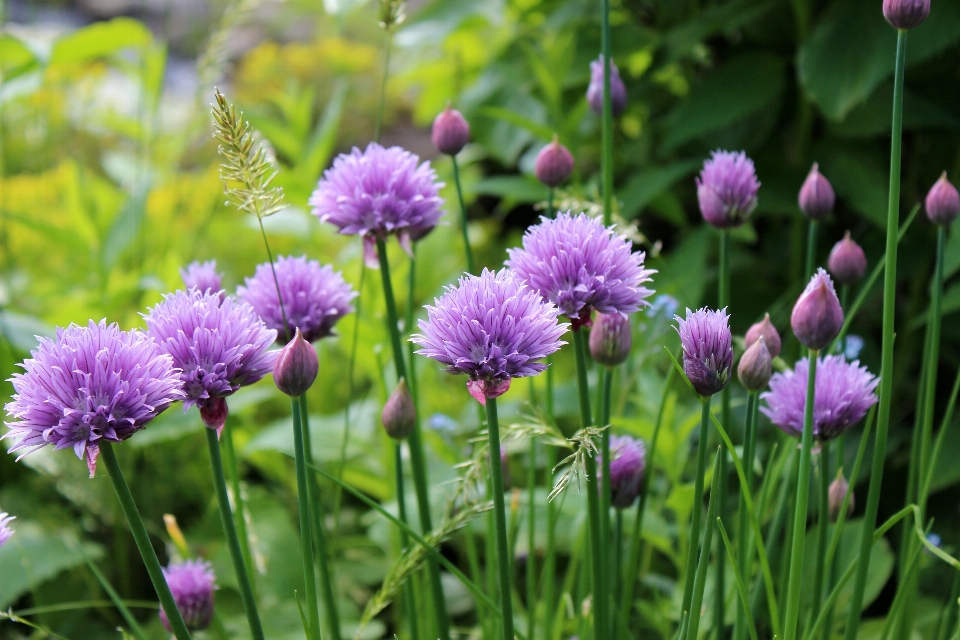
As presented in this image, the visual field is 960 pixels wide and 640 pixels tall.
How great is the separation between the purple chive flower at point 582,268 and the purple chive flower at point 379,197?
0.17 m

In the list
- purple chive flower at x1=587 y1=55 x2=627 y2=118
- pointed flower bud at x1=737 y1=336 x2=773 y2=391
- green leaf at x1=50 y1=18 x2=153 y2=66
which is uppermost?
green leaf at x1=50 y1=18 x2=153 y2=66

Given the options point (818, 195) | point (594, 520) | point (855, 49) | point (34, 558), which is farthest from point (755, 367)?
point (34, 558)

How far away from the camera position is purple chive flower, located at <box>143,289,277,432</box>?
575 mm

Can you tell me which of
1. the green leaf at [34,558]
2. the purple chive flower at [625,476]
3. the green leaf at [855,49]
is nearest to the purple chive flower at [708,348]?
the purple chive flower at [625,476]

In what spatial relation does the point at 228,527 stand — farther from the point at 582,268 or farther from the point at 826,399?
the point at 826,399

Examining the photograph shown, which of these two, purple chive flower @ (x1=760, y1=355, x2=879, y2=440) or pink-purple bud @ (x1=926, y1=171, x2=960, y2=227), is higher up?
pink-purple bud @ (x1=926, y1=171, x2=960, y2=227)

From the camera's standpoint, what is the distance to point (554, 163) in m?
0.81

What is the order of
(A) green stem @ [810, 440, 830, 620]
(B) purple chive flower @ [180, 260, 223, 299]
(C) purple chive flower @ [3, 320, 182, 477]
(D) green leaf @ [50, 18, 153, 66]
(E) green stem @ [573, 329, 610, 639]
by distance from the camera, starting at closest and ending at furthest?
(C) purple chive flower @ [3, 320, 182, 477] < (E) green stem @ [573, 329, 610, 639] < (A) green stem @ [810, 440, 830, 620] < (B) purple chive flower @ [180, 260, 223, 299] < (D) green leaf @ [50, 18, 153, 66]

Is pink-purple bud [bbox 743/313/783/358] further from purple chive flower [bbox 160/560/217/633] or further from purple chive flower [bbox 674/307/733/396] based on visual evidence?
purple chive flower [bbox 160/560/217/633]

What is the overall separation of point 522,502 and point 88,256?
1010mm

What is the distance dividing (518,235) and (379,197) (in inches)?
56.7

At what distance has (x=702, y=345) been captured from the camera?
1.77 feet

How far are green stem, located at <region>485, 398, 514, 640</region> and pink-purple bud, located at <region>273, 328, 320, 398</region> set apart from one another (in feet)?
0.41

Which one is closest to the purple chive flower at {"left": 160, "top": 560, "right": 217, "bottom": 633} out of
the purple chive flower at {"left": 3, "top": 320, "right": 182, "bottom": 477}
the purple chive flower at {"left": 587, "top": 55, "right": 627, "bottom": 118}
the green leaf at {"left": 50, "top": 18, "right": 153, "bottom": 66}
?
the purple chive flower at {"left": 3, "top": 320, "right": 182, "bottom": 477}
